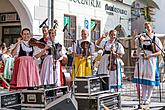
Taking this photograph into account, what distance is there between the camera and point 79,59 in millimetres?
6969

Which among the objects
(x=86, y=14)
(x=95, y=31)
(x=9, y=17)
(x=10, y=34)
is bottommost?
(x=10, y=34)

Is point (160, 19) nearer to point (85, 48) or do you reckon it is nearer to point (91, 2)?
point (91, 2)

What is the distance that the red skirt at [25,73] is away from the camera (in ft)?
20.0

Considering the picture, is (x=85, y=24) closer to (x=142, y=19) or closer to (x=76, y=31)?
(x=76, y=31)

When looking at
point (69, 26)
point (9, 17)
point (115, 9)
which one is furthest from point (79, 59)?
point (115, 9)

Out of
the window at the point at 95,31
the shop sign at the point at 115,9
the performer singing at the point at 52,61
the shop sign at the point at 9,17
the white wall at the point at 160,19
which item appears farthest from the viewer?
the white wall at the point at 160,19

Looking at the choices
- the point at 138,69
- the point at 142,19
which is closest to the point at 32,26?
the point at 138,69

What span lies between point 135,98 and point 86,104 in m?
2.73

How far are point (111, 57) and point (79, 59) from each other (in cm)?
57

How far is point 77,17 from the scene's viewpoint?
1396cm

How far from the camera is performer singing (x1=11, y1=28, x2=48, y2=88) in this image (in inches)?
240

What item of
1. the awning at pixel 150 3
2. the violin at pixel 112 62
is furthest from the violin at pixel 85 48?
the awning at pixel 150 3

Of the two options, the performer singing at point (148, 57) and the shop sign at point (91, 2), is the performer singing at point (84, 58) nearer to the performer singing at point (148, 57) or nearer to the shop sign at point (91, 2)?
the performer singing at point (148, 57)

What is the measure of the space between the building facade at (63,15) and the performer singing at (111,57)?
3.35m
